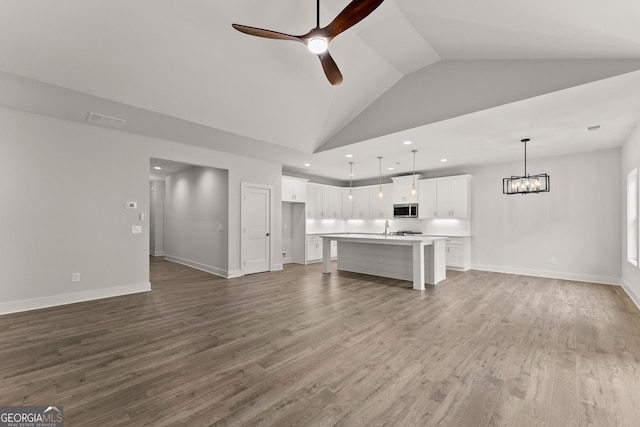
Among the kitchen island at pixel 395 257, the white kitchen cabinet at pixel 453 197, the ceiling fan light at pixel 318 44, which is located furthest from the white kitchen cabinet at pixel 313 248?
the ceiling fan light at pixel 318 44

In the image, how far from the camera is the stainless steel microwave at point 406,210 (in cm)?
852

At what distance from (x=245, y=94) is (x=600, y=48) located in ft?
13.9

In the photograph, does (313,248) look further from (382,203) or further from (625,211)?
(625,211)

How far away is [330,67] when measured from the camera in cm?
304

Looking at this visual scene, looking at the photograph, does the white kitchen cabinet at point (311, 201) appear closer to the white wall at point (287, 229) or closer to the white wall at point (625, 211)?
the white wall at point (287, 229)

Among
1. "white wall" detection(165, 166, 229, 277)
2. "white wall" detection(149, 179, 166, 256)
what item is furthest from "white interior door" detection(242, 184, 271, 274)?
"white wall" detection(149, 179, 166, 256)

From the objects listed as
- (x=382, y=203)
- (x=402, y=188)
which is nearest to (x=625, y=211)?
(x=402, y=188)

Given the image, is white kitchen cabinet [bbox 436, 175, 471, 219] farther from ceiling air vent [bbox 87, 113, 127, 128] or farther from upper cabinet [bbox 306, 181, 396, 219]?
ceiling air vent [bbox 87, 113, 127, 128]

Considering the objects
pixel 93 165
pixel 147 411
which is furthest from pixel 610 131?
pixel 93 165

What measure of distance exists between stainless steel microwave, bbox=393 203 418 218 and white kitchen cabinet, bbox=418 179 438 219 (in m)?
0.17

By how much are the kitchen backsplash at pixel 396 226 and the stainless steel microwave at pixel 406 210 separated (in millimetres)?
367

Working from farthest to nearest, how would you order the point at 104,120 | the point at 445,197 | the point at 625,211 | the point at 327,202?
1. the point at 327,202
2. the point at 445,197
3. the point at 625,211
4. the point at 104,120

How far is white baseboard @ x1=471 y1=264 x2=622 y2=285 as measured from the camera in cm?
583

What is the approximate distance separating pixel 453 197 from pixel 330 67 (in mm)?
5994
